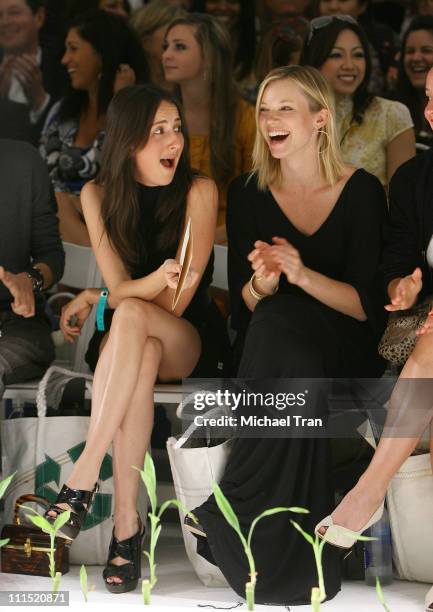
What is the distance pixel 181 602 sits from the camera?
310 centimetres

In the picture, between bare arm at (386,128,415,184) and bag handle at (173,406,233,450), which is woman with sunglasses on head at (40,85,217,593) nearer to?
bag handle at (173,406,233,450)

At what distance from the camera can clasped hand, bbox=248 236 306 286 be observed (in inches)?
126

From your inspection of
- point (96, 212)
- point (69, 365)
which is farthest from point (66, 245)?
point (96, 212)

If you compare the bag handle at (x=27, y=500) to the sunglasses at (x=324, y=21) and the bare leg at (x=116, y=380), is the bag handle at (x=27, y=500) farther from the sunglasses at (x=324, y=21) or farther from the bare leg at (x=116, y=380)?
the sunglasses at (x=324, y=21)

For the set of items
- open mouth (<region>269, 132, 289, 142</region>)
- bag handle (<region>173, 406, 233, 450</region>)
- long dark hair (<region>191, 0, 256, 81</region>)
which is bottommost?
bag handle (<region>173, 406, 233, 450</region>)

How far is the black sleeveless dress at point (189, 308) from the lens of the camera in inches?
140

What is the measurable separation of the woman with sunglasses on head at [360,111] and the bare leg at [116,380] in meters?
1.11

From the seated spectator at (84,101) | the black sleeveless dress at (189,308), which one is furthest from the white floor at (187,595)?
the seated spectator at (84,101)

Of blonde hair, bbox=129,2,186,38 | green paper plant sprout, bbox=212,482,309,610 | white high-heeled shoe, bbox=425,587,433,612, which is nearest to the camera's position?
green paper plant sprout, bbox=212,482,309,610

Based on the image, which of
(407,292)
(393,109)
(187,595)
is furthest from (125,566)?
(393,109)

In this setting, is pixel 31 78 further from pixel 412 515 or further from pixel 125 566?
pixel 412 515

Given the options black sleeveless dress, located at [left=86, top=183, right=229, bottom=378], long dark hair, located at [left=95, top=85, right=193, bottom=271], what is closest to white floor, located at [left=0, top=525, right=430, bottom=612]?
black sleeveless dress, located at [left=86, top=183, right=229, bottom=378]

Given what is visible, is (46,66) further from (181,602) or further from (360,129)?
(181,602)

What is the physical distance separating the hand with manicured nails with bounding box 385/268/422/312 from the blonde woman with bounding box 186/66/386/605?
0.24 metres
